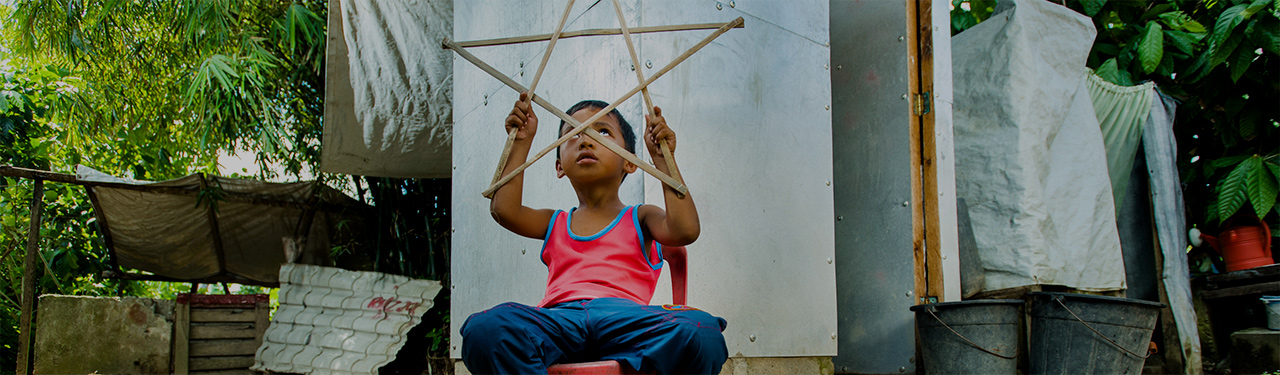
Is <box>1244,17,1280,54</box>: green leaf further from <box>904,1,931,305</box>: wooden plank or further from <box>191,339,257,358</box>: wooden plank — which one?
<box>191,339,257,358</box>: wooden plank

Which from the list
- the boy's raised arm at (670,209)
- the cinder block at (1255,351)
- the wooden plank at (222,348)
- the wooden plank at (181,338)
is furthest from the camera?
the wooden plank at (222,348)

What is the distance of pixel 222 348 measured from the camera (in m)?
5.87

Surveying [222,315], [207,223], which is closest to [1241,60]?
[222,315]

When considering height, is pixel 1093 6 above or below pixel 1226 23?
above

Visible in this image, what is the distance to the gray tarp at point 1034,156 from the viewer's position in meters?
4.02

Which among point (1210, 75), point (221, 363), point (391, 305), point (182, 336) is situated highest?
point (1210, 75)

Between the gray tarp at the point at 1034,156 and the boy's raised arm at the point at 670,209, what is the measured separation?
2594 millimetres

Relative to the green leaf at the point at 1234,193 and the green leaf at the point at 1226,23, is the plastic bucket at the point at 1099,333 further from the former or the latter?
the green leaf at the point at 1226,23

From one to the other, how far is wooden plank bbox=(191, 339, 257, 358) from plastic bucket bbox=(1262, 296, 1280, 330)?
20.8ft

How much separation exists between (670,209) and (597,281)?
264 millimetres

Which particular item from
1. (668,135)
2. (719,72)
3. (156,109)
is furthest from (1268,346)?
(156,109)

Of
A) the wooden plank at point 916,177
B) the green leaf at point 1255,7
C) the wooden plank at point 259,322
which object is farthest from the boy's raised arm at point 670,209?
the wooden plank at point 259,322

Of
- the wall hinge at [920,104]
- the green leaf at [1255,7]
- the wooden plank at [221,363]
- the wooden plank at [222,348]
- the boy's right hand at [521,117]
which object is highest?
the green leaf at [1255,7]

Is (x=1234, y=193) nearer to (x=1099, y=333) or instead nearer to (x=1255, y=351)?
(x=1255, y=351)
